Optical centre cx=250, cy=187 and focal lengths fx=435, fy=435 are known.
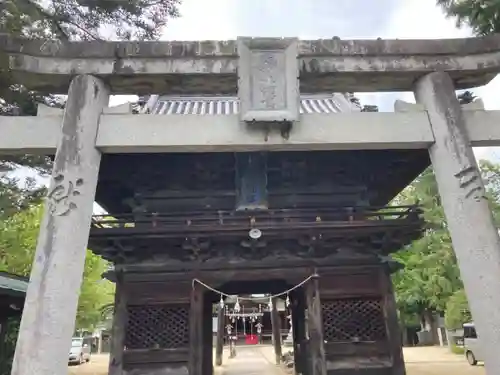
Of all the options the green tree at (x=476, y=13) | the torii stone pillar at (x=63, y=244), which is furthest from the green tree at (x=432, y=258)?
the torii stone pillar at (x=63, y=244)

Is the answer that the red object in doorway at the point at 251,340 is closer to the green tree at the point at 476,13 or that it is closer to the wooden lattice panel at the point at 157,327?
the wooden lattice panel at the point at 157,327

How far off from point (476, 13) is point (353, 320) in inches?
203

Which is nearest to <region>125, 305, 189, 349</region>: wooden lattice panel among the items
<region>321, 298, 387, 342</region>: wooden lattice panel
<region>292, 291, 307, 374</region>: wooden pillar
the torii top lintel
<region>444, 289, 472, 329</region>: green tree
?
<region>321, 298, 387, 342</region>: wooden lattice panel

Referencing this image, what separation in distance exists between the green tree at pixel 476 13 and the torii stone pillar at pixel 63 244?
5765 mm

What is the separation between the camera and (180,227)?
630cm

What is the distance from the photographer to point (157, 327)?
6574 millimetres

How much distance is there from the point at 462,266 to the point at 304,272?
8.51 feet

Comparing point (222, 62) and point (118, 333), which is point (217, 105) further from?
point (118, 333)

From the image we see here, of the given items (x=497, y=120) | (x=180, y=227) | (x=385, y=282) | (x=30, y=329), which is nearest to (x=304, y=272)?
(x=385, y=282)

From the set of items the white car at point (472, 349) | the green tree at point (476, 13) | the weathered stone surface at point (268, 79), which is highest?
the green tree at point (476, 13)

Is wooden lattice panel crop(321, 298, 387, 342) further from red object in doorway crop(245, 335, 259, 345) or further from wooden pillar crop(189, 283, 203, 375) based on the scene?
red object in doorway crop(245, 335, 259, 345)

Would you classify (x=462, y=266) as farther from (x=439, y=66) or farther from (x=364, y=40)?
(x=364, y=40)

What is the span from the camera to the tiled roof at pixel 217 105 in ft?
29.4

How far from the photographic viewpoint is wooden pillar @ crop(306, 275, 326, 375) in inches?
250
